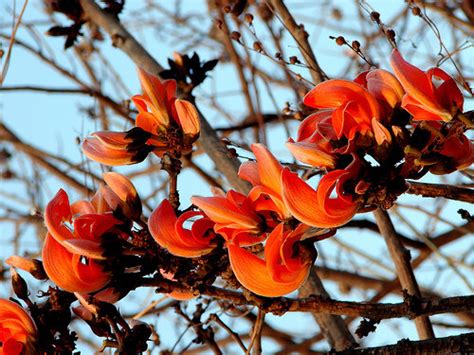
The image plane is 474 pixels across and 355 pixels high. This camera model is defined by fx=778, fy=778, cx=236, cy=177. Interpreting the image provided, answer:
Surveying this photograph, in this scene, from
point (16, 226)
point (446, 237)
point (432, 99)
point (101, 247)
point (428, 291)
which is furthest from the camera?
point (16, 226)

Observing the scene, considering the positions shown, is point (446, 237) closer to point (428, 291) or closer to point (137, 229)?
point (428, 291)

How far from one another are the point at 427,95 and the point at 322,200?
0.17 meters

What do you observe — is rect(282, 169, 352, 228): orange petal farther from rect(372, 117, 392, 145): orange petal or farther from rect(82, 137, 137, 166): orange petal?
rect(82, 137, 137, 166): orange petal

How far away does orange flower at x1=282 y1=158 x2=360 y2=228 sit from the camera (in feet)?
2.95

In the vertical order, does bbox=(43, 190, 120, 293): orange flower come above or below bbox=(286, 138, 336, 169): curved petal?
below

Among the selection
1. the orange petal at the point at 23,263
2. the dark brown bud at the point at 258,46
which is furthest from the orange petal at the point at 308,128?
the dark brown bud at the point at 258,46

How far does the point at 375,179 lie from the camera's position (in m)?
0.90

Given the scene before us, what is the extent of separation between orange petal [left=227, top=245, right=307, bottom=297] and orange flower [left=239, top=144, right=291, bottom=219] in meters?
0.06

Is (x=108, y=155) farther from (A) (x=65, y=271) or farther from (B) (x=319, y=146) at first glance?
(B) (x=319, y=146)

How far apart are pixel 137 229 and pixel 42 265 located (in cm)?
14

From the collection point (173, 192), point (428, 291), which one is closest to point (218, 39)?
point (428, 291)

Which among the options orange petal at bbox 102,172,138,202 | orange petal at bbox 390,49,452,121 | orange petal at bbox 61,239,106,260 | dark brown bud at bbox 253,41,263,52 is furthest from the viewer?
dark brown bud at bbox 253,41,263,52

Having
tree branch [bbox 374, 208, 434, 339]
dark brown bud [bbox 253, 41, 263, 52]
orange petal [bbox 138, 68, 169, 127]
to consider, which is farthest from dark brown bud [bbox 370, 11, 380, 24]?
orange petal [bbox 138, 68, 169, 127]

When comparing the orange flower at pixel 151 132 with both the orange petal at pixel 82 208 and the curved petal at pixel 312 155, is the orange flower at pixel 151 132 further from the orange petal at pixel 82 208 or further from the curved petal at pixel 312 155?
the curved petal at pixel 312 155
